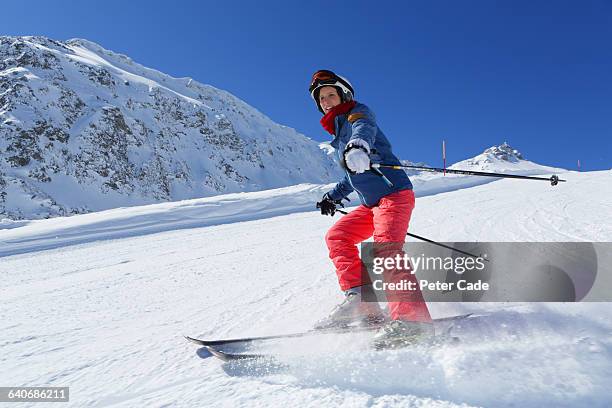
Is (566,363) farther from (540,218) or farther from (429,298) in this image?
(540,218)

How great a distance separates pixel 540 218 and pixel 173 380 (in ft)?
20.5

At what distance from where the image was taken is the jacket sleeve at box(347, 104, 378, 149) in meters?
2.33

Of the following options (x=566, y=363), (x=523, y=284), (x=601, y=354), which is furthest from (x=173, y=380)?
(x=523, y=284)

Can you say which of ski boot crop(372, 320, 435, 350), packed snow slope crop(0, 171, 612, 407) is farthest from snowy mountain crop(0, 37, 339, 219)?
ski boot crop(372, 320, 435, 350)

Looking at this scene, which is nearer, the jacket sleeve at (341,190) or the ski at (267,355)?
the ski at (267,355)

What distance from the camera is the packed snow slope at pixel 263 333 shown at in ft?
4.80

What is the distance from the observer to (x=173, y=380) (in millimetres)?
1760

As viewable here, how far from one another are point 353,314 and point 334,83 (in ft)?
5.35

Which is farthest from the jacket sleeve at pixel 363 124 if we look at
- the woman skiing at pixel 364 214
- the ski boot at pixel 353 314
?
the ski boot at pixel 353 314

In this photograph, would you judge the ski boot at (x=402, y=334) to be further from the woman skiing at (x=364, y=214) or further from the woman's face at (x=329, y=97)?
the woman's face at (x=329, y=97)

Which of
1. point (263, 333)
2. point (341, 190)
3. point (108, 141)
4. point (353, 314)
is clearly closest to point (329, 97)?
point (341, 190)

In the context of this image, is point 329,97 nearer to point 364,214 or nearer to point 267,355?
point 364,214

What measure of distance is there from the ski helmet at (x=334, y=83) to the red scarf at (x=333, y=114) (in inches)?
3.3

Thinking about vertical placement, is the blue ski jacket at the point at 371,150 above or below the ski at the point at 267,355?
above
